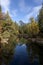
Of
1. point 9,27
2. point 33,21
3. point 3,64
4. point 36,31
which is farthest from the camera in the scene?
point 33,21

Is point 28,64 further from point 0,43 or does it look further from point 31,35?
point 31,35

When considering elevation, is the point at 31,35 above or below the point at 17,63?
below

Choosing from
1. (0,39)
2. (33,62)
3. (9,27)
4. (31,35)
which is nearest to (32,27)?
(31,35)

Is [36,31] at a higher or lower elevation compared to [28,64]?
lower

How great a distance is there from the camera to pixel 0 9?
53531 mm

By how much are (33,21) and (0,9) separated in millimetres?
29823

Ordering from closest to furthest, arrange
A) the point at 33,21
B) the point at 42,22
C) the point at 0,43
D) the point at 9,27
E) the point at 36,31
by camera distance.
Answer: the point at 0,43 < the point at 9,27 < the point at 42,22 < the point at 36,31 < the point at 33,21

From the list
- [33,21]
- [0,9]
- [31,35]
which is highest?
[0,9]

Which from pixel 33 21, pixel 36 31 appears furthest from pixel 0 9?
pixel 33 21

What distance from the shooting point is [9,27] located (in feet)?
195

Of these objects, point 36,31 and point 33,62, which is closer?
point 33,62

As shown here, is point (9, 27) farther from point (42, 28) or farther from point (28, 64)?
point (28, 64)

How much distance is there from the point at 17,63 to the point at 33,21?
58.1 metres

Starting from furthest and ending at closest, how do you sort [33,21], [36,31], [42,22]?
[33,21]
[36,31]
[42,22]
